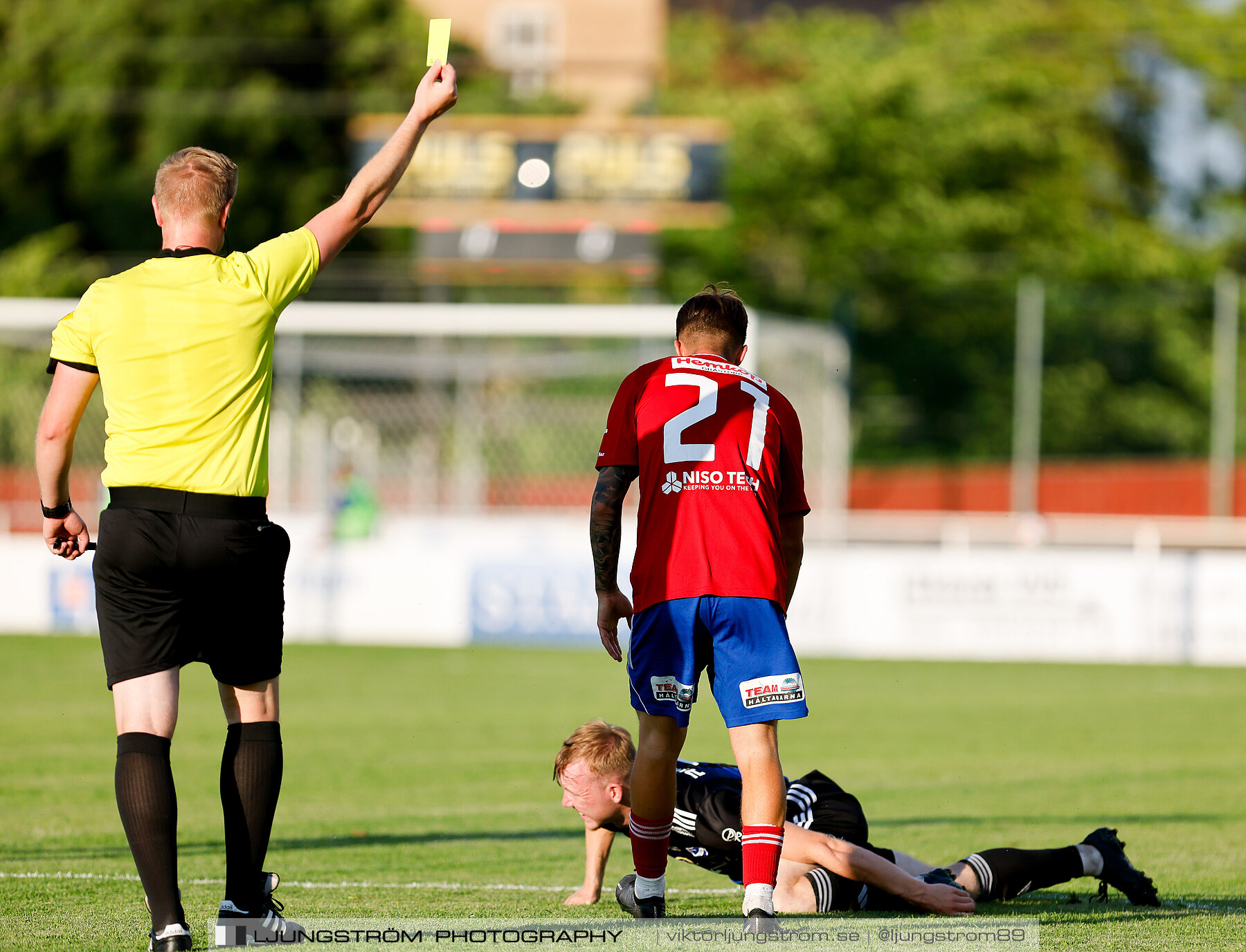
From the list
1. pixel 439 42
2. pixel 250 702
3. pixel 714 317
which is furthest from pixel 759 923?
pixel 439 42

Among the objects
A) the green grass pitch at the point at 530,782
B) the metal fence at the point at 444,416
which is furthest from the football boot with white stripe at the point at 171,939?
the metal fence at the point at 444,416

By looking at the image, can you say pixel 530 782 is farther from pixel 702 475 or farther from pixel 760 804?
pixel 702 475

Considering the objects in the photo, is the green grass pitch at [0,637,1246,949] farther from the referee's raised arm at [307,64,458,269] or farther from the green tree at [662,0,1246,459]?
the green tree at [662,0,1246,459]

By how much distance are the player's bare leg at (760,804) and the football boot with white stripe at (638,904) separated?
16.1 inches

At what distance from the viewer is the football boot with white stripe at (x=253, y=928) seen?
430 cm

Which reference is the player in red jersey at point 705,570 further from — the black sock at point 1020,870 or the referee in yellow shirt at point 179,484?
the black sock at point 1020,870

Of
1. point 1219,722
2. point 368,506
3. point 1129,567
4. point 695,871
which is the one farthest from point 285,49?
point 695,871

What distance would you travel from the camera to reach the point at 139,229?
3488cm

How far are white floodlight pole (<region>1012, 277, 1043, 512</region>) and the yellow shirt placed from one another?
76.6 ft

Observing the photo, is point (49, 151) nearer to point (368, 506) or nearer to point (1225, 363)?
point (368, 506)

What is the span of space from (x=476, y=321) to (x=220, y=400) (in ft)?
49.0

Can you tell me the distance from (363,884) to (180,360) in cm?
234

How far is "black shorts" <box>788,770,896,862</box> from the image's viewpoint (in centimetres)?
532

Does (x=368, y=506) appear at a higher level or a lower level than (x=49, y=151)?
lower
